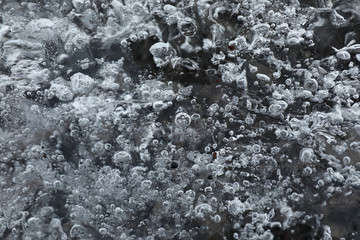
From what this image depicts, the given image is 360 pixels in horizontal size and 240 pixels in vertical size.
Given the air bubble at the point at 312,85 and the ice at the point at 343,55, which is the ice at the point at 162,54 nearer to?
the air bubble at the point at 312,85

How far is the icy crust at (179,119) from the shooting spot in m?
1.29

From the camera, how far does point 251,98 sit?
1.40 meters

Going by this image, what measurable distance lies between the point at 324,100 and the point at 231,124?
372 mm

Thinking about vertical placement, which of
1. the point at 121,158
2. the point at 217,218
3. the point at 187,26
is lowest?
the point at 217,218

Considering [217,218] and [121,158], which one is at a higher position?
[121,158]

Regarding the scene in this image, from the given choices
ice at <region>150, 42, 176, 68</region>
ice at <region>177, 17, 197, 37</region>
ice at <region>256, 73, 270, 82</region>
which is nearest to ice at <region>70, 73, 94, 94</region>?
ice at <region>150, 42, 176, 68</region>

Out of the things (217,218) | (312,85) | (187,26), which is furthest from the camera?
(187,26)

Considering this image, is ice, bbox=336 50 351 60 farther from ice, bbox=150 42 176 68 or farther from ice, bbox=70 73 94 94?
ice, bbox=70 73 94 94

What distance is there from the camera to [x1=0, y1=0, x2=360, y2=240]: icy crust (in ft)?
4.24

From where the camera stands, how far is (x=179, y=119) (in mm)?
1379

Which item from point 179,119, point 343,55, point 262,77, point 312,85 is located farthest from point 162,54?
point 343,55

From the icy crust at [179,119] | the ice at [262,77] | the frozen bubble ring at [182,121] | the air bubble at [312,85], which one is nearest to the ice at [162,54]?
the icy crust at [179,119]

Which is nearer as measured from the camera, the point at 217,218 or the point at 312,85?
the point at 217,218

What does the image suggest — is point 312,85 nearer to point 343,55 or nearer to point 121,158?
point 343,55
